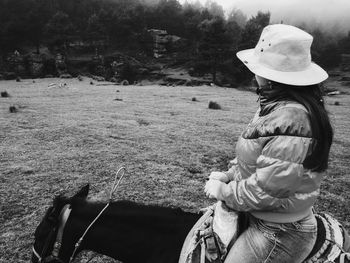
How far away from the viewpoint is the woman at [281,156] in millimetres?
2340

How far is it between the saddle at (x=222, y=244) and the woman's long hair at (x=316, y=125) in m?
0.80

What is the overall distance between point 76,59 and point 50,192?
61.3 m

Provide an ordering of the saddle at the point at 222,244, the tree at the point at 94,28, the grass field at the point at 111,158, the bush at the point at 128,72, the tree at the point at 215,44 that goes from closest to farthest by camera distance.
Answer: the saddle at the point at 222,244
the grass field at the point at 111,158
the tree at the point at 215,44
the bush at the point at 128,72
the tree at the point at 94,28

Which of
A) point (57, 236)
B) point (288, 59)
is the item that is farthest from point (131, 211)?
point (288, 59)

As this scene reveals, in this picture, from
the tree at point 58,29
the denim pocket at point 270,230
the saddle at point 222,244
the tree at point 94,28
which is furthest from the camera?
the tree at point 94,28

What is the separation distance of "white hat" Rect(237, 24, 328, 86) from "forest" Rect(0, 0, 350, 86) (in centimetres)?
4320

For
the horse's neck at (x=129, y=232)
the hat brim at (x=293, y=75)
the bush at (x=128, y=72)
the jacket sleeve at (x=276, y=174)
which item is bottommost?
the bush at (x=128, y=72)

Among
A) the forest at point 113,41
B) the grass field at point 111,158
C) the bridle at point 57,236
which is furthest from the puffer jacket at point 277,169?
the forest at point 113,41

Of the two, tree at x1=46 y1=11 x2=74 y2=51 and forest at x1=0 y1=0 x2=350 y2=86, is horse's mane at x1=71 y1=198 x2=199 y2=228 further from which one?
tree at x1=46 y1=11 x2=74 y2=51

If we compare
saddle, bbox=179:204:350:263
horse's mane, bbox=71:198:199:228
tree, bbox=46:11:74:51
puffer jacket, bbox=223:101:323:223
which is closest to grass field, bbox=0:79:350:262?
saddle, bbox=179:204:350:263

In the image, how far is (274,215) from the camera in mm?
2596

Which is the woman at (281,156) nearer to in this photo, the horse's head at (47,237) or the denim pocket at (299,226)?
the denim pocket at (299,226)

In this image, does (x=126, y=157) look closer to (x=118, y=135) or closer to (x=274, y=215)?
(x=118, y=135)

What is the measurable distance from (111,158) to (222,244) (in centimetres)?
641
